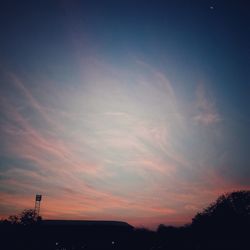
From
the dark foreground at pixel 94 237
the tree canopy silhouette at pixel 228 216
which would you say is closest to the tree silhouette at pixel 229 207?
the tree canopy silhouette at pixel 228 216

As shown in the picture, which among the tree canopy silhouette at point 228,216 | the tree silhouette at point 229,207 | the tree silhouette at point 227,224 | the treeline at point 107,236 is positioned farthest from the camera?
the tree silhouette at point 229,207

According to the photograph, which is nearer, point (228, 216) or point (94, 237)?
point (94, 237)

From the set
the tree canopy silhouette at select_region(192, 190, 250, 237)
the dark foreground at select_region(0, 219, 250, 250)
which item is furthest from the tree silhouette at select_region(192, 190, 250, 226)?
the dark foreground at select_region(0, 219, 250, 250)

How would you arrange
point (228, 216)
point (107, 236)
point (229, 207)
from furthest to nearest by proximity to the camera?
point (229, 207) < point (228, 216) < point (107, 236)

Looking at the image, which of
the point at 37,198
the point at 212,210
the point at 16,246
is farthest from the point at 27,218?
the point at 212,210

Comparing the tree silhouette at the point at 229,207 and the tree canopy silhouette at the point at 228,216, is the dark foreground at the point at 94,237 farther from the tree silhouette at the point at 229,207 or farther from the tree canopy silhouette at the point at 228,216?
the tree silhouette at the point at 229,207

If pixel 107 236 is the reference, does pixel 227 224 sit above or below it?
above

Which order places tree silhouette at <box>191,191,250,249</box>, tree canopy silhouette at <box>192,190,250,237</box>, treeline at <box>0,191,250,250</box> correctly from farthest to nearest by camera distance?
tree canopy silhouette at <box>192,190,250,237</box> → treeline at <box>0,191,250,250</box> → tree silhouette at <box>191,191,250,249</box>

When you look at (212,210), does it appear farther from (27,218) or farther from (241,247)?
(27,218)

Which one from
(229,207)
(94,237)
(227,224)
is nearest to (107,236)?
(94,237)

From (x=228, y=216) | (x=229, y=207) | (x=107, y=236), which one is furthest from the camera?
(x=229, y=207)

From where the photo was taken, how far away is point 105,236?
62.2m

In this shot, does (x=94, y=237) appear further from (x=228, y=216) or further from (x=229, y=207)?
(x=229, y=207)

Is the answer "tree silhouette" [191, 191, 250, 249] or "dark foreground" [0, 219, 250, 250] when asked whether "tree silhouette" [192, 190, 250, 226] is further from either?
"dark foreground" [0, 219, 250, 250]
